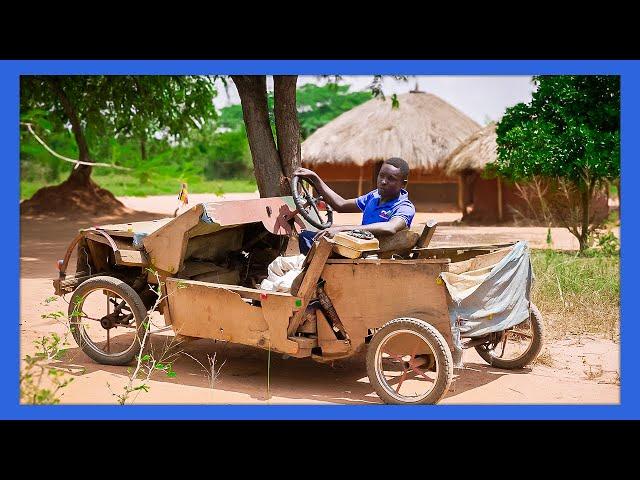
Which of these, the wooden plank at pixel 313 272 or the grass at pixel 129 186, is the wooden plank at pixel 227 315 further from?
the grass at pixel 129 186

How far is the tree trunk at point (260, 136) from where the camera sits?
10211 mm

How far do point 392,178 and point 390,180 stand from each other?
0.02 m

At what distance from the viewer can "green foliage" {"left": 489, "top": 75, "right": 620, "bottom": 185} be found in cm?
1155

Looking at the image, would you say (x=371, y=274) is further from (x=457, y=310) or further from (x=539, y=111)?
(x=539, y=111)

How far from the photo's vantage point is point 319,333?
5.58 m

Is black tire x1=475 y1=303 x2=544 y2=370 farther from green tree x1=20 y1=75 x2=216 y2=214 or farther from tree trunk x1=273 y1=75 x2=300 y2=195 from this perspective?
green tree x1=20 y1=75 x2=216 y2=214

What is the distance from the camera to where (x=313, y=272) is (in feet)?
17.7

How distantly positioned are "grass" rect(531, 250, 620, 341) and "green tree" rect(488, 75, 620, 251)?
2014 mm

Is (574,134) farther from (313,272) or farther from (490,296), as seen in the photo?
(313,272)

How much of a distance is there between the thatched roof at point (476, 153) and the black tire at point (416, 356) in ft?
48.9

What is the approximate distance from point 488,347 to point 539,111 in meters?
7.08

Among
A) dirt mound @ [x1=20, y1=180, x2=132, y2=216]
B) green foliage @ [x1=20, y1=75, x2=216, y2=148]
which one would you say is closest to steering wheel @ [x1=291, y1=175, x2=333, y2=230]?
green foliage @ [x1=20, y1=75, x2=216, y2=148]

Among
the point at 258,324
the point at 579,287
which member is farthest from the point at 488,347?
the point at 579,287

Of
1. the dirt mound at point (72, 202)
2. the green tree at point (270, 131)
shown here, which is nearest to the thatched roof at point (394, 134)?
the dirt mound at point (72, 202)
